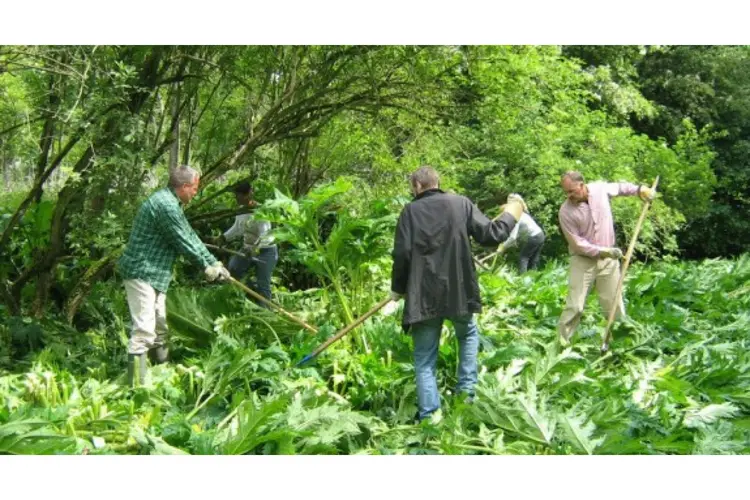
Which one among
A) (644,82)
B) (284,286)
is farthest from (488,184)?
(644,82)

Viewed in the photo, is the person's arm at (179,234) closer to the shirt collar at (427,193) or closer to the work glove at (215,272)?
the work glove at (215,272)

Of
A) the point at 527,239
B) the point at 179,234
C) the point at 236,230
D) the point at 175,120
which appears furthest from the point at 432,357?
the point at 527,239

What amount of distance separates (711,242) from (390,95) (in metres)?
14.5

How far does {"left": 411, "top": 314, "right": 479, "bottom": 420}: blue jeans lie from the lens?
4.95 metres

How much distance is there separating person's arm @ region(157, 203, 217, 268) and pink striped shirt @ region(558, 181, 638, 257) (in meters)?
2.96

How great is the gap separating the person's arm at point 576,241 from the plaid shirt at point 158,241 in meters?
2.94

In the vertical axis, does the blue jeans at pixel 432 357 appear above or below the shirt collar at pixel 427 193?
below

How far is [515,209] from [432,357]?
1.12 m

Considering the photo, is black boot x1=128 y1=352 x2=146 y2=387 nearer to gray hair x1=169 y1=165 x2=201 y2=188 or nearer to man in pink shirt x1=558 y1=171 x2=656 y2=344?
gray hair x1=169 y1=165 x2=201 y2=188

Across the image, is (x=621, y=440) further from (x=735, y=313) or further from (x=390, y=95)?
(x=390, y=95)

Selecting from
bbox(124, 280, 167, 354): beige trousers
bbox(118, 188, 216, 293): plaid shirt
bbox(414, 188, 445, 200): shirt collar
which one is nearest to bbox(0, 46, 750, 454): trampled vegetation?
bbox(124, 280, 167, 354): beige trousers

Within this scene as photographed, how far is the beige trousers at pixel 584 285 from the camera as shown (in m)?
6.66

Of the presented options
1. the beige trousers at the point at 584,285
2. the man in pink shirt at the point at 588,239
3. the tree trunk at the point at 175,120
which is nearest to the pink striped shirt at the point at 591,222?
the man in pink shirt at the point at 588,239

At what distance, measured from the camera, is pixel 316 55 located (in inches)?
331
